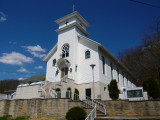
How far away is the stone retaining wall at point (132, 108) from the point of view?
11.9 meters

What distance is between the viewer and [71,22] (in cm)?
2500

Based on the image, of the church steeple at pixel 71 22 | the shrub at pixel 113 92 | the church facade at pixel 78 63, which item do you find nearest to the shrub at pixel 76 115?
the shrub at pixel 113 92

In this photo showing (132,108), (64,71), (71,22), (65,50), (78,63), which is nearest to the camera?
(132,108)

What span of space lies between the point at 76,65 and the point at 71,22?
7.99 metres

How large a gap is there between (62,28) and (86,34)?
457 cm

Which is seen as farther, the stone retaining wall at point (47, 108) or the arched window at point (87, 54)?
the arched window at point (87, 54)

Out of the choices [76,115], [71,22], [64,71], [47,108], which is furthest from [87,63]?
[76,115]

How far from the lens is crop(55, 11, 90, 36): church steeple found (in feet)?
80.1

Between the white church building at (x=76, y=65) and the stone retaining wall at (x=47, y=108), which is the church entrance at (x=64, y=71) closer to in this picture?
the white church building at (x=76, y=65)

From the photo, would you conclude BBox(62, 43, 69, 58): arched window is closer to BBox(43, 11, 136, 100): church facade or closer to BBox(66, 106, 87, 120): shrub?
BBox(43, 11, 136, 100): church facade

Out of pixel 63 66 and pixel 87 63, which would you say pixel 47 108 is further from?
pixel 63 66

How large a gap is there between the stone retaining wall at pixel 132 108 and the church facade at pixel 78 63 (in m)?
5.56

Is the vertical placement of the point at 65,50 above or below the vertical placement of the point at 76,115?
above

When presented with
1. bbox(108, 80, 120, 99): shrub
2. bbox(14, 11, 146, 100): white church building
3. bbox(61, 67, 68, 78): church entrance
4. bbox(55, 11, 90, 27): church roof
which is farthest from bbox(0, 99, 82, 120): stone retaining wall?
bbox(55, 11, 90, 27): church roof
